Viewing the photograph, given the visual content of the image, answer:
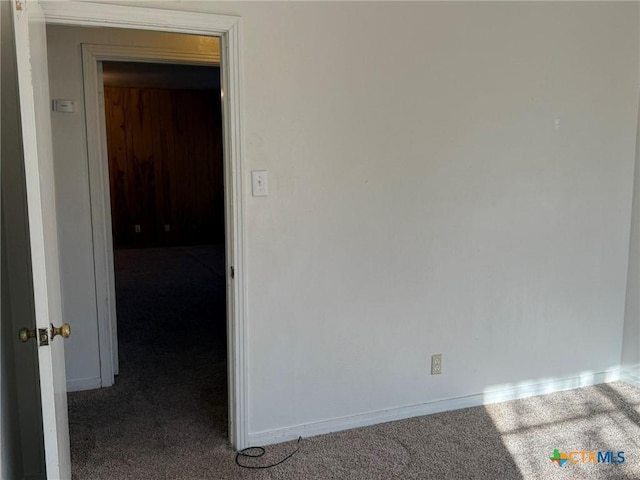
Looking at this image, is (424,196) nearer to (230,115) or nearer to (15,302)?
(230,115)

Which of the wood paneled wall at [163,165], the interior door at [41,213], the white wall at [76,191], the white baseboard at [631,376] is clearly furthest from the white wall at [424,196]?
the wood paneled wall at [163,165]

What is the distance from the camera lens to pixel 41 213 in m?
1.66

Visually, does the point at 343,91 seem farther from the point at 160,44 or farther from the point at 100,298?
the point at 100,298

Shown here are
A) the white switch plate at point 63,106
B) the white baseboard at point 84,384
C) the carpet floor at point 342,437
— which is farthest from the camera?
the white baseboard at point 84,384

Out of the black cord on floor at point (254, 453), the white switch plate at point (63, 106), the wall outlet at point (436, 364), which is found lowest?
the black cord on floor at point (254, 453)

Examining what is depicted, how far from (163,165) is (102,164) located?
515 centimetres

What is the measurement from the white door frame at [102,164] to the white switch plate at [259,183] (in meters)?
1.25

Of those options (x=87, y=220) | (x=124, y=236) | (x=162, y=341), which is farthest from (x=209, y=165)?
(x=87, y=220)

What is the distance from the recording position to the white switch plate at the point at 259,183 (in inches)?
94.0

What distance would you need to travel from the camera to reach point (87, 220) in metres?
3.11

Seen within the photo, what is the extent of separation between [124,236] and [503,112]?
21.9 feet

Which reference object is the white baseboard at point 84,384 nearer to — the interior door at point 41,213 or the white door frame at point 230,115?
the white door frame at point 230,115

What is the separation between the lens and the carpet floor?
2352 millimetres

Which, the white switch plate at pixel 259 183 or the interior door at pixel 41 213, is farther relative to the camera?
the white switch plate at pixel 259 183
